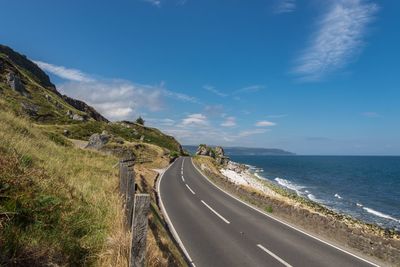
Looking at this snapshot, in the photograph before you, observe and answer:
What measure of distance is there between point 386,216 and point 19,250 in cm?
4573

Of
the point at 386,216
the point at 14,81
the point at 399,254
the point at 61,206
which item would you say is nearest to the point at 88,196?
the point at 61,206

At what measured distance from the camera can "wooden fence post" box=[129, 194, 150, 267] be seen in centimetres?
498

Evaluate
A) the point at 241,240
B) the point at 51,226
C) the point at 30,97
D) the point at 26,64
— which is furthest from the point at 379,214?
the point at 26,64

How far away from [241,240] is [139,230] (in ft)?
30.5

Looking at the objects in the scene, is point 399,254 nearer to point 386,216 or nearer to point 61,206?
point 61,206

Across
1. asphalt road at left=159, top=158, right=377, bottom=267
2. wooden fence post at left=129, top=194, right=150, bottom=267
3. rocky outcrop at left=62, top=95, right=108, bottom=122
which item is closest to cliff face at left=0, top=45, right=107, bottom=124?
rocky outcrop at left=62, top=95, right=108, bottom=122

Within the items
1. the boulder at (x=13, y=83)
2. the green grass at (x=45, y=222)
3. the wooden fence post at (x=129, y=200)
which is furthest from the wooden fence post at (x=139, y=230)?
the boulder at (x=13, y=83)

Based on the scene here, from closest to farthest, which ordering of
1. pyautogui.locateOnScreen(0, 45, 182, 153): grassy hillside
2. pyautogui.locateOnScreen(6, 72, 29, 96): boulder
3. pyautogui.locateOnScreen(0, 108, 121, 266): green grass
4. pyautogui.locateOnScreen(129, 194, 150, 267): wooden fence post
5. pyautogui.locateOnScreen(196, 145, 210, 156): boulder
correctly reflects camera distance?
pyautogui.locateOnScreen(0, 108, 121, 266): green grass → pyautogui.locateOnScreen(129, 194, 150, 267): wooden fence post → pyautogui.locateOnScreen(0, 45, 182, 153): grassy hillside → pyautogui.locateOnScreen(6, 72, 29, 96): boulder → pyautogui.locateOnScreen(196, 145, 210, 156): boulder

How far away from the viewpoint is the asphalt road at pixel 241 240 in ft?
36.4

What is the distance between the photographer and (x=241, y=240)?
13.4 metres

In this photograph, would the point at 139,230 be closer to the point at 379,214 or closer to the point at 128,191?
the point at 128,191

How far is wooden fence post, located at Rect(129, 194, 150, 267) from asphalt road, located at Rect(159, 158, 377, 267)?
607 centimetres

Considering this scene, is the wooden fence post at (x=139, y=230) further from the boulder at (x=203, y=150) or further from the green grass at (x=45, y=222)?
the boulder at (x=203, y=150)

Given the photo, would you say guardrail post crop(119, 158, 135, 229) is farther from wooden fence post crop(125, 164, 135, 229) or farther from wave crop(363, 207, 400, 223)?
wave crop(363, 207, 400, 223)
